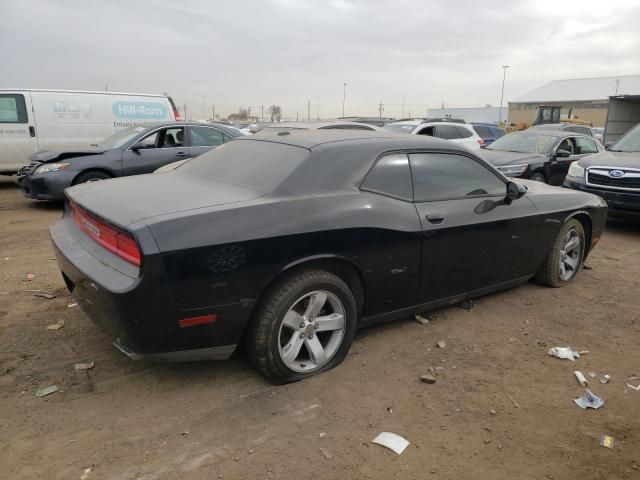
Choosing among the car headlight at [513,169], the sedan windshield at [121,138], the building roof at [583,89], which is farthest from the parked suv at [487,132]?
the building roof at [583,89]

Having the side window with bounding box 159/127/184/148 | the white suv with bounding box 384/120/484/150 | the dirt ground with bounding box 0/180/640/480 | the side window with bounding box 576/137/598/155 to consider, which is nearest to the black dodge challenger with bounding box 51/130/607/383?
the dirt ground with bounding box 0/180/640/480

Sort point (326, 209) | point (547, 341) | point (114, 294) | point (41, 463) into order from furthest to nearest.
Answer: point (547, 341) → point (326, 209) → point (114, 294) → point (41, 463)

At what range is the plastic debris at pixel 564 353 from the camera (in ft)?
11.5

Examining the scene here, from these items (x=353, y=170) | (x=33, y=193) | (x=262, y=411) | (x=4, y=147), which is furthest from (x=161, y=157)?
(x=262, y=411)

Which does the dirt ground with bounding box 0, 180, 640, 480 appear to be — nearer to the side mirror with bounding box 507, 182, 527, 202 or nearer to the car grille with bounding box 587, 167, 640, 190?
the side mirror with bounding box 507, 182, 527, 202

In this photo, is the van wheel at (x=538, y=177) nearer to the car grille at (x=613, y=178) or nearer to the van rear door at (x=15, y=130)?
the car grille at (x=613, y=178)

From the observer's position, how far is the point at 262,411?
2766 mm

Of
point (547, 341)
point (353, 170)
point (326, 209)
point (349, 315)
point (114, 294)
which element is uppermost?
point (353, 170)

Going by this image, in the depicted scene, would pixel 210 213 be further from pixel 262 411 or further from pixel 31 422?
pixel 31 422

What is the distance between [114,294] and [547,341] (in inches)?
124

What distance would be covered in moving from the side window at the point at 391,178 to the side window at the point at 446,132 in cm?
1024

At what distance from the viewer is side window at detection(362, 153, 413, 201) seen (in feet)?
10.9

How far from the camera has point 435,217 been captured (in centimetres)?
349

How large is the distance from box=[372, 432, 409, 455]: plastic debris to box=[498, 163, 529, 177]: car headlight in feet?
23.7
